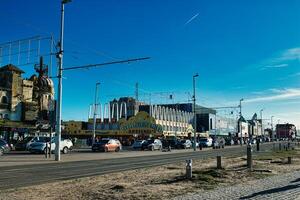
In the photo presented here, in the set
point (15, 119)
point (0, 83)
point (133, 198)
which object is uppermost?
point (0, 83)

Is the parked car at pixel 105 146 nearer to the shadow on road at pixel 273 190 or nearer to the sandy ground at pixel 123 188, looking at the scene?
the sandy ground at pixel 123 188

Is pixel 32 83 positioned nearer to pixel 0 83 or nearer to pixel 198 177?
pixel 0 83

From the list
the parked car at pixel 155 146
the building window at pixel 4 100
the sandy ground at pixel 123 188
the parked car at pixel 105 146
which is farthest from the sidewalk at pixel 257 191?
the building window at pixel 4 100

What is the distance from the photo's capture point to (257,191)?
13586 mm

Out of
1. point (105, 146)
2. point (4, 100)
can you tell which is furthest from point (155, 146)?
point (4, 100)

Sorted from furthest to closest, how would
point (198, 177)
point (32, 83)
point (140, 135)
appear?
point (140, 135), point (32, 83), point (198, 177)

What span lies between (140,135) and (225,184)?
82.3 meters

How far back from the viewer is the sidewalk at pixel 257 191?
1230 cm

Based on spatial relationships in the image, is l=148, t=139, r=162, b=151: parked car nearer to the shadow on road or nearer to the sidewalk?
the sidewalk

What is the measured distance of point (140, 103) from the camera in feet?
401

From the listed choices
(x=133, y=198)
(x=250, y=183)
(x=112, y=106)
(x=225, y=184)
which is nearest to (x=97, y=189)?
(x=133, y=198)

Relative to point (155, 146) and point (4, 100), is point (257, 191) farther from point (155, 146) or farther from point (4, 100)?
point (4, 100)

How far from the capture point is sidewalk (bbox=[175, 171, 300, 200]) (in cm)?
1230

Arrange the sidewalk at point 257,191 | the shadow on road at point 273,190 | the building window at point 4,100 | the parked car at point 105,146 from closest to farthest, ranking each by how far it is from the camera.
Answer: the sidewalk at point 257,191 < the shadow on road at point 273,190 < the parked car at point 105,146 < the building window at point 4,100
